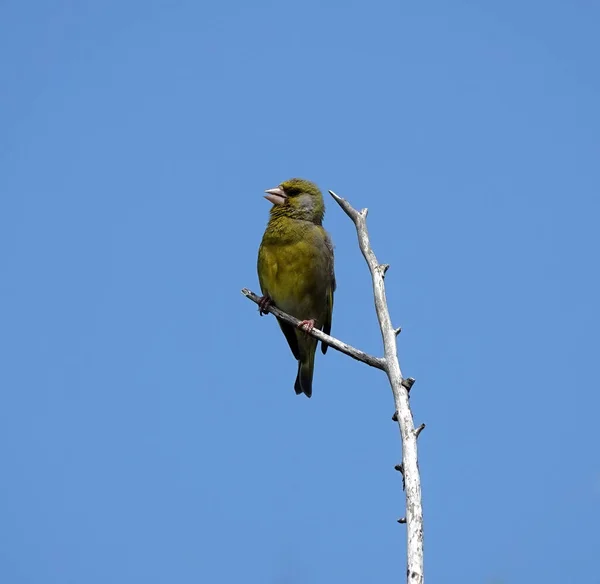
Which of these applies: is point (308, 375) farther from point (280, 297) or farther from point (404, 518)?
point (404, 518)

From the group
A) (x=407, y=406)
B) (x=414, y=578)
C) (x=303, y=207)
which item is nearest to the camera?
(x=414, y=578)

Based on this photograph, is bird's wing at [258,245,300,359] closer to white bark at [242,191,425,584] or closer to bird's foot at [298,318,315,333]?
bird's foot at [298,318,315,333]

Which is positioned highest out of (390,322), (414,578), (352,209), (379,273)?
(352,209)

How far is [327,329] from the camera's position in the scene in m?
8.73

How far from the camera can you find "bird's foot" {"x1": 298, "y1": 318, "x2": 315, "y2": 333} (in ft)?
25.4

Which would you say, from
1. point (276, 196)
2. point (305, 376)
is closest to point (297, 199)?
point (276, 196)

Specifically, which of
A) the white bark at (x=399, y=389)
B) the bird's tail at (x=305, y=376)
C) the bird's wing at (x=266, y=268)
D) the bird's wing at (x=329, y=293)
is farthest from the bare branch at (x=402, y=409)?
the bird's tail at (x=305, y=376)

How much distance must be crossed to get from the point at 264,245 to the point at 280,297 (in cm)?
47

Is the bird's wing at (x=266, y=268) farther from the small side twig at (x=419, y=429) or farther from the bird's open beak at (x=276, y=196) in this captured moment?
the small side twig at (x=419, y=429)

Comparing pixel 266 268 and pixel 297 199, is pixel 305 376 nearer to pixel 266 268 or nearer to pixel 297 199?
pixel 266 268

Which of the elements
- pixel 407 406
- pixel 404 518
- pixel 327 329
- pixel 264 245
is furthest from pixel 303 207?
pixel 404 518

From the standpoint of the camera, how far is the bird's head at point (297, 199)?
8297mm

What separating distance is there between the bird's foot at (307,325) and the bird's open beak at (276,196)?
1104 mm

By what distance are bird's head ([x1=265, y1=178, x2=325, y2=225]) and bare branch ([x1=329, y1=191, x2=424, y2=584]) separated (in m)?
1.04
